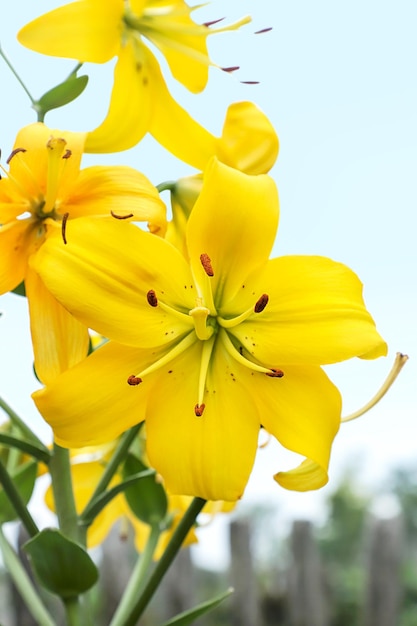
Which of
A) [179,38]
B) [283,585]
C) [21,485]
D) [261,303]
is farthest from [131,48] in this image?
[283,585]

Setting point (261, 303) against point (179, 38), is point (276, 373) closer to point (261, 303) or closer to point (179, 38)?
point (261, 303)

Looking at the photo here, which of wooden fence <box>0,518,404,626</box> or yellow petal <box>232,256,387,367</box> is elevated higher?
yellow petal <box>232,256,387,367</box>

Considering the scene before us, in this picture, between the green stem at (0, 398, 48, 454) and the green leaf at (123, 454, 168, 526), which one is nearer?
the green stem at (0, 398, 48, 454)

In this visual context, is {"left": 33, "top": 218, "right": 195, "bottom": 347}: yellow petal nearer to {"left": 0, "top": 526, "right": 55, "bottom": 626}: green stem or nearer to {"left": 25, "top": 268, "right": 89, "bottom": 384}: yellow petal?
{"left": 25, "top": 268, "right": 89, "bottom": 384}: yellow petal

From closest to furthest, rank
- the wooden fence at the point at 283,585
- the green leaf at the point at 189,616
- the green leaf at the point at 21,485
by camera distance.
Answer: the green leaf at the point at 189,616 < the green leaf at the point at 21,485 < the wooden fence at the point at 283,585

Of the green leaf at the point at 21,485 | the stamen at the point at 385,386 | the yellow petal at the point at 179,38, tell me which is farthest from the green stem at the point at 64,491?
the yellow petal at the point at 179,38

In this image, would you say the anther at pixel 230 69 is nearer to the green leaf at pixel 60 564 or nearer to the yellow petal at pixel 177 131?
the yellow petal at pixel 177 131

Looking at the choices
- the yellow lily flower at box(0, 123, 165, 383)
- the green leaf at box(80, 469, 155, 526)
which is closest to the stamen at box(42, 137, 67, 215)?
the yellow lily flower at box(0, 123, 165, 383)
